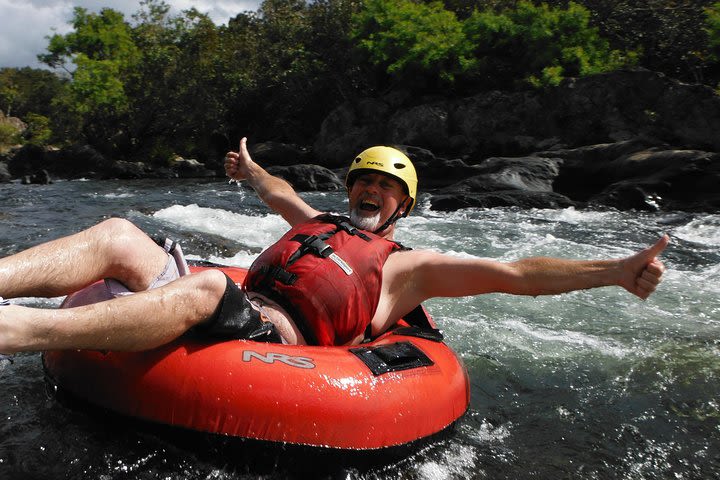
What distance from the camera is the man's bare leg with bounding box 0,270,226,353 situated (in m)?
2.06

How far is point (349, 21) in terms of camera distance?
25.8 meters

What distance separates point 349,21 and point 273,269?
2431 centimetres

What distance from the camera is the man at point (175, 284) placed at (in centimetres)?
220

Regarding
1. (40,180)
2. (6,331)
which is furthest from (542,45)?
(6,331)

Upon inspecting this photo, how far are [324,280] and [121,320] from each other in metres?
0.99

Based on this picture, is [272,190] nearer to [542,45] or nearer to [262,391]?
[262,391]

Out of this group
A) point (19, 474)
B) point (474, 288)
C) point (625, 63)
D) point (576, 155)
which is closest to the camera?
point (19, 474)

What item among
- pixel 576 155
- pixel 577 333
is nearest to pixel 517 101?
pixel 576 155

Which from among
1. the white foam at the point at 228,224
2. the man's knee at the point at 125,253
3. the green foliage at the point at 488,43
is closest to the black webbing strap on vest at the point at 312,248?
the man's knee at the point at 125,253

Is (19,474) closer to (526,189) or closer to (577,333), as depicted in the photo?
(577,333)

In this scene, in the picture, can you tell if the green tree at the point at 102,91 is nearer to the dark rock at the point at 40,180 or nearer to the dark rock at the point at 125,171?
the dark rock at the point at 125,171

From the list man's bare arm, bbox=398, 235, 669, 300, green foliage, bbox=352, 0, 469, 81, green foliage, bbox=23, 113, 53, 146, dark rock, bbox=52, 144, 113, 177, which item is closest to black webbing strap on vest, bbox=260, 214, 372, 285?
man's bare arm, bbox=398, 235, 669, 300

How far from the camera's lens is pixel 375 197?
12.1 ft

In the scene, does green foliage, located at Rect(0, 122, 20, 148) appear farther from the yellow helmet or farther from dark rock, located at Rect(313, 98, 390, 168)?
the yellow helmet
